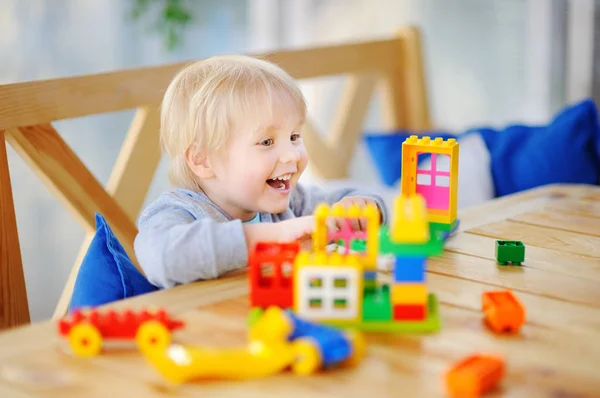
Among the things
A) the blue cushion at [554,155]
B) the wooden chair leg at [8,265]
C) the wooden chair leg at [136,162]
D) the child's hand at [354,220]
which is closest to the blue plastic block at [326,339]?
the child's hand at [354,220]

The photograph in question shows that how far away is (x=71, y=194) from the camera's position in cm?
174

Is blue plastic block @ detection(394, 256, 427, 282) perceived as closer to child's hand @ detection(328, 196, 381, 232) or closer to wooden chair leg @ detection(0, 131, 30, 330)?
child's hand @ detection(328, 196, 381, 232)

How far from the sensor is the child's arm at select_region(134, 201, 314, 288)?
3.70 ft

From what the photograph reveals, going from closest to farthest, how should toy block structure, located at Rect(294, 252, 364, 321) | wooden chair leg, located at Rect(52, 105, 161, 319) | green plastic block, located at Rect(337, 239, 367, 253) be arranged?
toy block structure, located at Rect(294, 252, 364, 321), green plastic block, located at Rect(337, 239, 367, 253), wooden chair leg, located at Rect(52, 105, 161, 319)

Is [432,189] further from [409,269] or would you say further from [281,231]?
[409,269]

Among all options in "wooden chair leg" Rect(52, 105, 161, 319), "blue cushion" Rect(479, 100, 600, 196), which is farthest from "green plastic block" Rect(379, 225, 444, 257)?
"blue cushion" Rect(479, 100, 600, 196)

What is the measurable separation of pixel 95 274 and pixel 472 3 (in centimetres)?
206

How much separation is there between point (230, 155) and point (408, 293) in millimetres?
512

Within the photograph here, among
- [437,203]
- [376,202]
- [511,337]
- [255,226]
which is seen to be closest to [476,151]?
[376,202]

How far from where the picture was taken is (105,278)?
4.22ft

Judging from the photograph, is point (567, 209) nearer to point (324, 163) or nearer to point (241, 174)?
point (241, 174)

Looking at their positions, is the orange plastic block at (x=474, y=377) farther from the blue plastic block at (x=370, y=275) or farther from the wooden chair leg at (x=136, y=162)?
the wooden chair leg at (x=136, y=162)

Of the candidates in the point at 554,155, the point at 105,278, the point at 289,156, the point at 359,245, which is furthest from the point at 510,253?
the point at 554,155

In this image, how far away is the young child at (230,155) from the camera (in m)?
1.17
